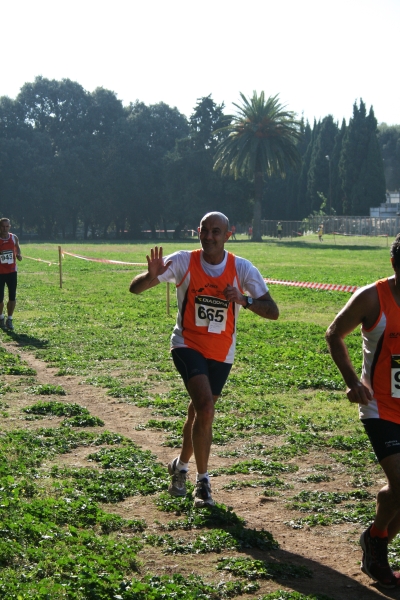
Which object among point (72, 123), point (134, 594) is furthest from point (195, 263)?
point (72, 123)

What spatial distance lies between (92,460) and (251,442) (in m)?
1.54

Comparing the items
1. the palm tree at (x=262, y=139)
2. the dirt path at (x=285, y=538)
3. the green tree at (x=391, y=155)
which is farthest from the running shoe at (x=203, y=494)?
the green tree at (x=391, y=155)

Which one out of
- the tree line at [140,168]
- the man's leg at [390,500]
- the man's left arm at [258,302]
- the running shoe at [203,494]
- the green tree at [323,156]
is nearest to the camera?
the man's leg at [390,500]

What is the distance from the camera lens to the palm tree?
66125 mm

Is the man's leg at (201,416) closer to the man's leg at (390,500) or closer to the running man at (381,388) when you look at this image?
the running man at (381,388)

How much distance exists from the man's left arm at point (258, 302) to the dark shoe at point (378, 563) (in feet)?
5.43

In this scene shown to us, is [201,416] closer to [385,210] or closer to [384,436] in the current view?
[384,436]

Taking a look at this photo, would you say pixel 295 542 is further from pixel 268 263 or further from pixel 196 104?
pixel 196 104

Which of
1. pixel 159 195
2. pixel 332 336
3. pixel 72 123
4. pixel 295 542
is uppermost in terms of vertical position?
pixel 72 123

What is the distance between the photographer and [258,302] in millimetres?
5633

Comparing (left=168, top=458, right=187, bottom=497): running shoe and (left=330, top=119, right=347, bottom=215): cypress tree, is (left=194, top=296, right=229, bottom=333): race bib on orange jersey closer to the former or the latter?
(left=168, top=458, right=187, bottom=497): running shoe

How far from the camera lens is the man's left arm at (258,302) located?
5480mm

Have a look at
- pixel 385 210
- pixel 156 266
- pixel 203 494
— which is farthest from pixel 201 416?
pixel 385 210

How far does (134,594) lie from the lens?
13.4 feet
